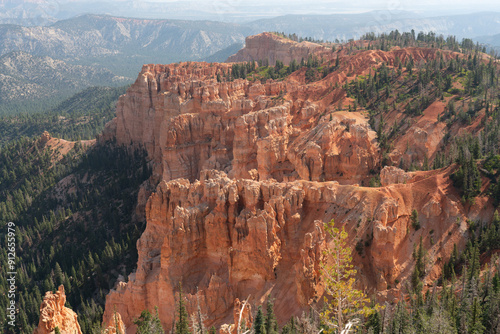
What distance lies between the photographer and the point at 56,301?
3609cm

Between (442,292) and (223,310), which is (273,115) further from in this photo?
(442,292)

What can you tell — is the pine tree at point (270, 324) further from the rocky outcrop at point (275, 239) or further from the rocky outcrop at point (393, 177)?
the rocky outcrop at point (393, 177)

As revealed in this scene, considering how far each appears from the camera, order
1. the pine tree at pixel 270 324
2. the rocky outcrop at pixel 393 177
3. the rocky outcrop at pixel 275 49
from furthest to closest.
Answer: the rocky outcrop at pixel 275 49, the rocky outcrop at pixel 393 177, the pine tree at pixel 270 324

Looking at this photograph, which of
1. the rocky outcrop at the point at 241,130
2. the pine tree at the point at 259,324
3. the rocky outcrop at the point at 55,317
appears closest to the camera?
the rocky outcrop at the point at 55,317

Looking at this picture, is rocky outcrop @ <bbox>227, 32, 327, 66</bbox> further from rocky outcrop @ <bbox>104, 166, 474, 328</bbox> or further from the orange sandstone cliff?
rocky outcrop @ <bbox>104, 166, 474, 328</bbox>

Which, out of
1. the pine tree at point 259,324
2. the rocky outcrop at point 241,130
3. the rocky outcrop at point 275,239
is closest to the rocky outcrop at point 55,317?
the pine tree at point 259,324

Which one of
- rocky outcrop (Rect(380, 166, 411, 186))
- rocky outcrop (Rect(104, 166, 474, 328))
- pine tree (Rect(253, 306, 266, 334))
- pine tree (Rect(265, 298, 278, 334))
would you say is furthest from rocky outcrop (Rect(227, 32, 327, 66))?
pine tree (Rect(253, 306, 266, 334))

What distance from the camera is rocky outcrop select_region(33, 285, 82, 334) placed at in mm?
34531

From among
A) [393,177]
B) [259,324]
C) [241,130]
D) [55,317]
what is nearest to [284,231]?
[259,324]

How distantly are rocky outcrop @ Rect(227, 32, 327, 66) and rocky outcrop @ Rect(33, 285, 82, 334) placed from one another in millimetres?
132245

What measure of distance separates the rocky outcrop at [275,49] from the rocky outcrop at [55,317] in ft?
434

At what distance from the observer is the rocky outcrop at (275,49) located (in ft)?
543

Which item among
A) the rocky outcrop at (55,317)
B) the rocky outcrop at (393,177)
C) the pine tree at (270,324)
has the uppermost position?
the rocky outcrop at (393,177)

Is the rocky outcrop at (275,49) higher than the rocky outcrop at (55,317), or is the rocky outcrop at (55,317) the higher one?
the rocky outcrop at (275,49)
